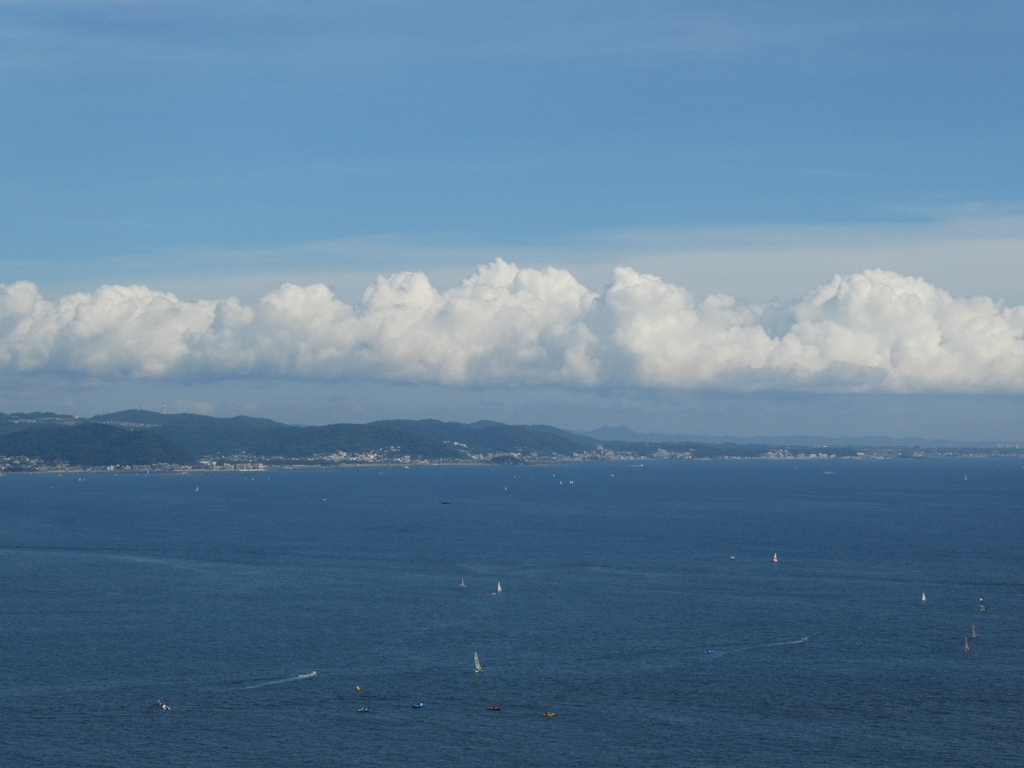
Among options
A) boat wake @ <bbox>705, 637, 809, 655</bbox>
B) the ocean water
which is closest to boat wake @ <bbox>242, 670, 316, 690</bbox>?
the ocean water

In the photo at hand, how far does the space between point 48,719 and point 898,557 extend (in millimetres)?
143949

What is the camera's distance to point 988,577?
161 metres

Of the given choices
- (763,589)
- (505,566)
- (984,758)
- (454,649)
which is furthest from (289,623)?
(984,758)

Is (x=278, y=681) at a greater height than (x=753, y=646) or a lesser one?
lesser

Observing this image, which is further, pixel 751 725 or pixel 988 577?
pixel 988 577

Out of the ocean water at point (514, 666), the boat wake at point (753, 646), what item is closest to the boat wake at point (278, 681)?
the ocean water at point (514, 666)

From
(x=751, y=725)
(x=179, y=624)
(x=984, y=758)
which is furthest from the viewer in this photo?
(x=179, y=624)

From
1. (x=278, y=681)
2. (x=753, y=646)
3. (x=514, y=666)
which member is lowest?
(x=278, y=681)

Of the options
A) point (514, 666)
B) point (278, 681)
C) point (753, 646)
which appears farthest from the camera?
point (753, 646)

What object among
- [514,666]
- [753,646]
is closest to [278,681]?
[514,666]

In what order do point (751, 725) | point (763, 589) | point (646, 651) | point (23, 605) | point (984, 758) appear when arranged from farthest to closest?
1. point (763, 589)
2. point (23, 605)
3. point (646, 651)
4. point (751, 725)
5. point (984, 758)

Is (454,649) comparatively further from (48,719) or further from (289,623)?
(48,719)

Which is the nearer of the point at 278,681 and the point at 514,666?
the point at 278,681

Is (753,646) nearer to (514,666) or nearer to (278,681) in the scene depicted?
(514,666)
